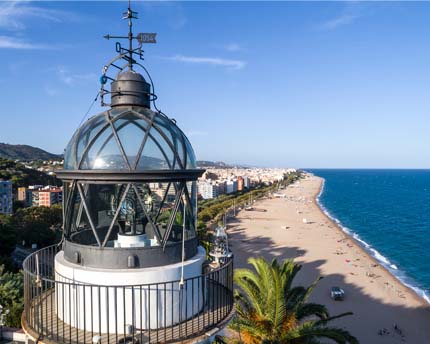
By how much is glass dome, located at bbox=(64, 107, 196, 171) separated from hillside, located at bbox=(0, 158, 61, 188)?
8145 centimetres

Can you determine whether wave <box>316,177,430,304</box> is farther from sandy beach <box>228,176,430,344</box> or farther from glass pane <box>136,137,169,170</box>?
glass pane <box>136,137,169,170</box>

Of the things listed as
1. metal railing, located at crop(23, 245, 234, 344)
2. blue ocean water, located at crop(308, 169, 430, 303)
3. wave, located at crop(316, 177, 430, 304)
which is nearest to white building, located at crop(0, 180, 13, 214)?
wave, located at crop(316, 177, 430, 304)

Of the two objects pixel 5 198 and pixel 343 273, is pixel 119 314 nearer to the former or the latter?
pixel 343 273

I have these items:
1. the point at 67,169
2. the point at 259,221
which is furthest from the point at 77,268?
the point at 259,221

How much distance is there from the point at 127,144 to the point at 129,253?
1832mm

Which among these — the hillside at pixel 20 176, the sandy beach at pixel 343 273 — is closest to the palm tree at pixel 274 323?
the sandy beach at pixel 343 273

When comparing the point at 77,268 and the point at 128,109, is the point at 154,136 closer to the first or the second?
the point at 128,109

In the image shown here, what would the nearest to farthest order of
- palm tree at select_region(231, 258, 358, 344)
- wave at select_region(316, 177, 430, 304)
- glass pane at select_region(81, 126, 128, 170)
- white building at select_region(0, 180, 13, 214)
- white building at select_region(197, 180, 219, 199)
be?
glass pane at select_region(81, 126, 128, 170)
palm tree at select_region(231, 258, 358, 344)
wave at select_region(316, 177, 430, 304)
white building at select_region(0, 180, 13, 214)
white building at select_region(197, 180, 219, 199)

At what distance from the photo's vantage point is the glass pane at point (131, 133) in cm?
607

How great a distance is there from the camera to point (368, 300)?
3045cm

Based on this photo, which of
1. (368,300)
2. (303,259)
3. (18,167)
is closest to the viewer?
(368,300)

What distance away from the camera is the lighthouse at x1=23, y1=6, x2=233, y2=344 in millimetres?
5832

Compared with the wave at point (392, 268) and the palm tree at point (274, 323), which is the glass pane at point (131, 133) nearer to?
the palm tree at point (274, 323)

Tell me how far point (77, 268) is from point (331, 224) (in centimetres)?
7129
